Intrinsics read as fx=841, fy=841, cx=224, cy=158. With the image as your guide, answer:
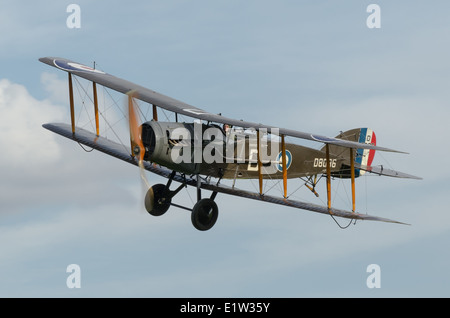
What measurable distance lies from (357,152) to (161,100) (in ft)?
20.3

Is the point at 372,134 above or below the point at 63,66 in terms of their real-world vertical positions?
below

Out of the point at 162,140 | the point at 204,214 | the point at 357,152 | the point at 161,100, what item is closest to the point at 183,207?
the point at 204,214

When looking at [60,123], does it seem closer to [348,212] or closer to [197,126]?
[197,126]

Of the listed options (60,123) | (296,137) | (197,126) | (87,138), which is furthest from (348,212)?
(60,123)

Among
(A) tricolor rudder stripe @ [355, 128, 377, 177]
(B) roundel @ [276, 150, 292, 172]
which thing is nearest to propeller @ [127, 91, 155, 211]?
(B) roundel @ [276, 150, 292, 172]

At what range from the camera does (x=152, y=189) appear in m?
19.2

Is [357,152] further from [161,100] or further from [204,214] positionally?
[161,100]

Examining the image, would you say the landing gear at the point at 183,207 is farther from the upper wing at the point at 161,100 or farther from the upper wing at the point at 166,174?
the upper wing at the point at 161,100

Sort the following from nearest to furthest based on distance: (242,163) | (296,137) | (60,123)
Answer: (296,137) < (242,163) < (60,123)

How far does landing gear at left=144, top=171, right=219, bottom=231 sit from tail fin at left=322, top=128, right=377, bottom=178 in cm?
432

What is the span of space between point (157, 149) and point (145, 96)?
1.38 m

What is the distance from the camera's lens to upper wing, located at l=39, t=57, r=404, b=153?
17609 millimetres

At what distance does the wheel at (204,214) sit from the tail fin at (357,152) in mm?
4269

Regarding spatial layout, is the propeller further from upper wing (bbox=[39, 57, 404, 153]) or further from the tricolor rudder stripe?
the tricolor rudder stripe
